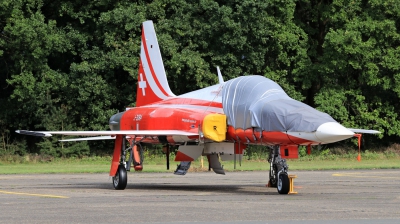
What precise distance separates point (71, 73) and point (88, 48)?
2.60m

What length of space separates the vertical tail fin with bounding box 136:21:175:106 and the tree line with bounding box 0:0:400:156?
15.1m

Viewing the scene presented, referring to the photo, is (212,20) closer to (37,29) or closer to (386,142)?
(37,29)

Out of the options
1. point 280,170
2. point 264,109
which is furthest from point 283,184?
point 264,109

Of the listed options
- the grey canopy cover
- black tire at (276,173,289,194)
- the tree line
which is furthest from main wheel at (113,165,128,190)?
the tree line

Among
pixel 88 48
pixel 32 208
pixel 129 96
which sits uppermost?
pixel 88 48

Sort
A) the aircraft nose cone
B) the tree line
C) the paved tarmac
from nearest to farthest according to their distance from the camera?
1. the paved tarmac
2. the aircraft nose cone
3. the tree line

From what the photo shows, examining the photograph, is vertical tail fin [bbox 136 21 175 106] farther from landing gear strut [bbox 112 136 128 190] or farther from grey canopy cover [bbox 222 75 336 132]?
grey canopy cover [bbox 222 75 336 132]

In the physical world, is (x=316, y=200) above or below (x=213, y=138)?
below

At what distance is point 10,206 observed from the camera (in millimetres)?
13453

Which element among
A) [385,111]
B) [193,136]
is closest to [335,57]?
[385,111]

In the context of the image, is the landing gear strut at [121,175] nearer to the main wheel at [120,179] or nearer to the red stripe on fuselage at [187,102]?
the main wheel at [120,179]

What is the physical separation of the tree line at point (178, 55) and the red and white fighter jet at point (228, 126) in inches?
690

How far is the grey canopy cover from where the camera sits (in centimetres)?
1547

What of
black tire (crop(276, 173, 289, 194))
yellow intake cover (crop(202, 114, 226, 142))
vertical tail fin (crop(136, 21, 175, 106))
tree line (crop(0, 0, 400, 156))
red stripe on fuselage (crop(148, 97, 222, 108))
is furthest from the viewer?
tree line (crop(0, 0, 400, 156))
